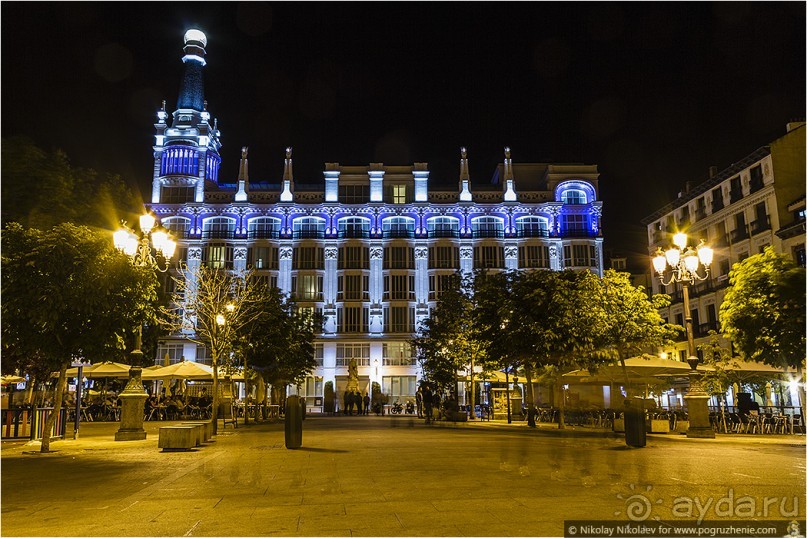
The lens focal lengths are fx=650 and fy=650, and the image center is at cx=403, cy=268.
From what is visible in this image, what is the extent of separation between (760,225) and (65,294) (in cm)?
4029

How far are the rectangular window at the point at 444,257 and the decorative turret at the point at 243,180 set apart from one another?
1864cm

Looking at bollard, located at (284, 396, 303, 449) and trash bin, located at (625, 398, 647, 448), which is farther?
trash bin, located at (625, 398, 647, 448)

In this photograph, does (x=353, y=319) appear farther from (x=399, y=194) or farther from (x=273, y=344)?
(x=273, y=344)

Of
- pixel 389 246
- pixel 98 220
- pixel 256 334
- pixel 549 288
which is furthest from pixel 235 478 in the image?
pixel 389 246

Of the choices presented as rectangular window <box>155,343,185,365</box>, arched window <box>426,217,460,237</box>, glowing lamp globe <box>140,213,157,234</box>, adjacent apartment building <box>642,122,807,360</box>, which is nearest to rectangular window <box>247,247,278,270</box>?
rectangular window <box>155,343,185,365</box>

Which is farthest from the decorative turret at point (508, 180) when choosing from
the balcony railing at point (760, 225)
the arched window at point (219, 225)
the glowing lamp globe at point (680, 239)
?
the glowing lamp globe at point (680, 239)

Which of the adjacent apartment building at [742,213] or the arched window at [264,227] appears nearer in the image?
the adjacent apartment building at [742,213]

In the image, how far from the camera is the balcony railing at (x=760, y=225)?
40053mm

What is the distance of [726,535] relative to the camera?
5473 mm

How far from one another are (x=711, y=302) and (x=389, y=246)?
28275 millimetres

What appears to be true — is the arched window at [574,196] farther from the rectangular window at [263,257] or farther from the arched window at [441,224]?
the rectangular window at [263,257]

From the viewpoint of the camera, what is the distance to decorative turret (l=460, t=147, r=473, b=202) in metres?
62.6

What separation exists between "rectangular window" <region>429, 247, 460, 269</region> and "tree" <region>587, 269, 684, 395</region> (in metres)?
37.1

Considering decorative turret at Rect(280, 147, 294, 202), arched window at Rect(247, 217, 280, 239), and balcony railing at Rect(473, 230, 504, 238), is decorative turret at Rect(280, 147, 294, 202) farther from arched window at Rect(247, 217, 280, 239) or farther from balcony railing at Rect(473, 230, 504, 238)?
balcony railing at Rect(473, 230, 504, 238)
